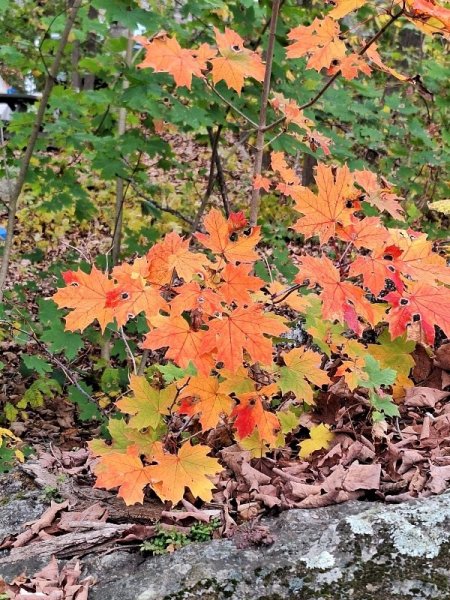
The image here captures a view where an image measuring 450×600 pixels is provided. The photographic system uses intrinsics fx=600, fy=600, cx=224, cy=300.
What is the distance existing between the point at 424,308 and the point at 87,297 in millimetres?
917

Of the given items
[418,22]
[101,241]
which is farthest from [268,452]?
[101,241]

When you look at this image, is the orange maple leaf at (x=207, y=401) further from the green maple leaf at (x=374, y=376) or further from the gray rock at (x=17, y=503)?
the gray rock at (x=17, y=503)

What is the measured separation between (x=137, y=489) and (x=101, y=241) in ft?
21.4

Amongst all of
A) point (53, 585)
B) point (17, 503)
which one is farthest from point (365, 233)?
point (17, 503)

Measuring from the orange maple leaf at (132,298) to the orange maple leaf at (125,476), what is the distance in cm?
40

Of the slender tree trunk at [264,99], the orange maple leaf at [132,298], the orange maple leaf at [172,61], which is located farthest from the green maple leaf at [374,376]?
the orange maple leaf at [172,61]

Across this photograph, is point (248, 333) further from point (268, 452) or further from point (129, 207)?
point (129, 207)

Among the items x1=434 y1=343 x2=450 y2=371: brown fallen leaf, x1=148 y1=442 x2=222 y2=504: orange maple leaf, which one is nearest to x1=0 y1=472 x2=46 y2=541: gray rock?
x1=148 y1=442 x2=222 y2=504: orange maple leaf

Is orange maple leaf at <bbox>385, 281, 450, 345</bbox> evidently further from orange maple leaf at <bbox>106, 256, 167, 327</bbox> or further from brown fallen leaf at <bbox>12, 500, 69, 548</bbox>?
brown fallen leaf at <bbox>12, 500, 69, 548</bbox>

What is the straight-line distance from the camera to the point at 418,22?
182 centimetres

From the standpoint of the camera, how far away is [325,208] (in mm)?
1723

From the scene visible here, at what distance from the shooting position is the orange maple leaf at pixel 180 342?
1.55m

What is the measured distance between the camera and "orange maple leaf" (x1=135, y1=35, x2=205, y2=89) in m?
1.93

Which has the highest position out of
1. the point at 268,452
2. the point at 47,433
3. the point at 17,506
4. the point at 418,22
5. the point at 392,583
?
the point at 418,22
